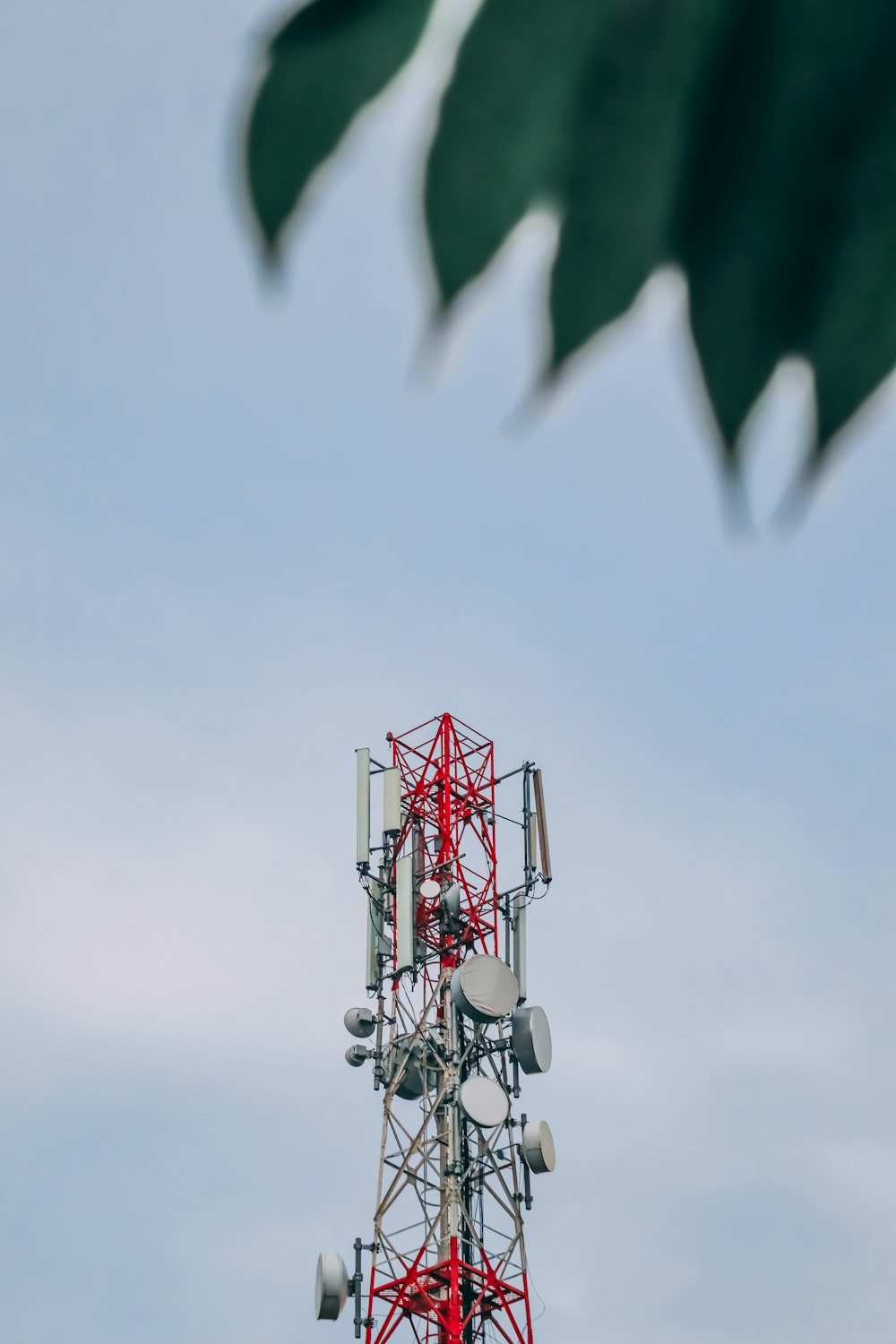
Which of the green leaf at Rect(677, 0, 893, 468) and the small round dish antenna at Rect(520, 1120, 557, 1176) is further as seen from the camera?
the small round dish antenna at Rect(520, 1120, 557, 1176)

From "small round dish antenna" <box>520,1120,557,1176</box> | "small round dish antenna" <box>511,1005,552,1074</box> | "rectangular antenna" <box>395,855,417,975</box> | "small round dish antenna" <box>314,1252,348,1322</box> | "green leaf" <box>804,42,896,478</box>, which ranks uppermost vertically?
"rectangular antenna" <box>395,855,417,975</box>

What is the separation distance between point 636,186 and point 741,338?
156 mm

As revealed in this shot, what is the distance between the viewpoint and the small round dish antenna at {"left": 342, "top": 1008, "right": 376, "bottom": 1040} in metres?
22.7

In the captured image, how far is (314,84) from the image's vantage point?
3.66 ft

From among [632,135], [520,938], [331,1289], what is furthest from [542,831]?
[632,135]

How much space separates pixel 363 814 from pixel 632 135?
22.6 meters

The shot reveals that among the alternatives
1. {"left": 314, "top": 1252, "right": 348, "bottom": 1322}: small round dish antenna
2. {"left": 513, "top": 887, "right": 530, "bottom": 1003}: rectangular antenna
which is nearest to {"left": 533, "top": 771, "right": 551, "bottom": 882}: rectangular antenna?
{"left": 513, "top": 887, "right": 530, "bottom": 1003}: rectangular antenna

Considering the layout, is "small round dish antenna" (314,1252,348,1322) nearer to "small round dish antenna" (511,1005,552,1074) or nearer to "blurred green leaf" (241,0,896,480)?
"small round dish antenna" (511,1005,552,1074)

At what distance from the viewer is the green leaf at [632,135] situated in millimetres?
1162

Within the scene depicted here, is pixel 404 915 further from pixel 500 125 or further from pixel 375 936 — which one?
pixel 500 125

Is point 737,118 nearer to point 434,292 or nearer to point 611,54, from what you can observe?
point 611,54

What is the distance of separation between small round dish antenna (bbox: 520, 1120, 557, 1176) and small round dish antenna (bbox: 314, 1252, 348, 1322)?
310cm

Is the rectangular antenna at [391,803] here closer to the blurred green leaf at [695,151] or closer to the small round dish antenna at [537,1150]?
the small round dish antenna at [537,1150]

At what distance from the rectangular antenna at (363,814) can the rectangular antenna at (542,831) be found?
9.22 ft
